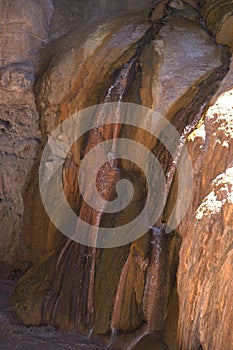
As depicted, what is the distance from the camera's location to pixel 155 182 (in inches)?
196

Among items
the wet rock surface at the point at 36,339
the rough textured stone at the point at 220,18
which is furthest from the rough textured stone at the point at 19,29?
the wet rock surface at the point at 36,339

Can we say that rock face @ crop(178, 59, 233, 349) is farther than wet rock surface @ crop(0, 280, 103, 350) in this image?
No

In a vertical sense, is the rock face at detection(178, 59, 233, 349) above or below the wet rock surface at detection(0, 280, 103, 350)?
above

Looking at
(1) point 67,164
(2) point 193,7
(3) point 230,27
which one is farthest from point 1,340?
(2) point 193,7

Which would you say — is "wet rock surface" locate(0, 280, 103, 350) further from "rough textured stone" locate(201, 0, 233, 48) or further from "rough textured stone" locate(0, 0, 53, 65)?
"rough textured stone" locate(201, 0, 233, 48)

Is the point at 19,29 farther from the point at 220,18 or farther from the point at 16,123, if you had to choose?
the point at 220,18

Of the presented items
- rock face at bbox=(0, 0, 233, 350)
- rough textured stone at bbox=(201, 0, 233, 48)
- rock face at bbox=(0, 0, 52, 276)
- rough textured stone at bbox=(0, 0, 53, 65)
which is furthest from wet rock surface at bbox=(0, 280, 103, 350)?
rough textured stone at bbox=(201, 0, 233, 48)

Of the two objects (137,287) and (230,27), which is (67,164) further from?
(230,27)

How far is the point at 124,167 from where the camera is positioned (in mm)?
5457

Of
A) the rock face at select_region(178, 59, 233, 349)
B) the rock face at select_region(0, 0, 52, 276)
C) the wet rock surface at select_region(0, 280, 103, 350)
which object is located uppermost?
the rock face at select_region(0, 0, 52, 276)

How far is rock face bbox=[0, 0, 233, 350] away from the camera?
166 inches

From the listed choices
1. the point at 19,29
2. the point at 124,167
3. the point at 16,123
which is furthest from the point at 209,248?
the point at 19,29

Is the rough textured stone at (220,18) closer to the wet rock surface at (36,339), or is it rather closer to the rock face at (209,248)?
the rock face at (209,248)

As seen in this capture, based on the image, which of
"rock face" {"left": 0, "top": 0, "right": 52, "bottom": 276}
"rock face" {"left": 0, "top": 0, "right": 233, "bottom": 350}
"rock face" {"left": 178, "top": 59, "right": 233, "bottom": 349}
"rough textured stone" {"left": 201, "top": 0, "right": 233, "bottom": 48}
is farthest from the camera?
"rock face" {"left": 0, "top": 0, "right": 52, "bottom": 276}
